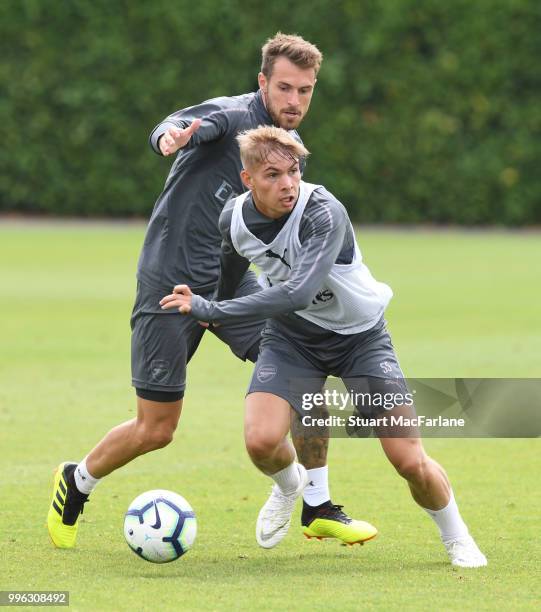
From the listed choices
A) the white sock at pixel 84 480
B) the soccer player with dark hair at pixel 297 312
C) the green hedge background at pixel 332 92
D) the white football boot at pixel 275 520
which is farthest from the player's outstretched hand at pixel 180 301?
the green hedge background at pixel 332 92

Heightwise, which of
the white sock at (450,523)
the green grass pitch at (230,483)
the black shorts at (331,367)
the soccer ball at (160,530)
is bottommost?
the green grass pitch at (230,483)

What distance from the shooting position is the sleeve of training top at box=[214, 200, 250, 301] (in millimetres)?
6764

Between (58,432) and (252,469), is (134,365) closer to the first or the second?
(252,469)

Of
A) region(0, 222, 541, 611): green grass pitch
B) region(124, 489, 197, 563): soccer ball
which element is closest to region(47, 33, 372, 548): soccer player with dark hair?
region(0, 222, 541, 611): green grass pitch

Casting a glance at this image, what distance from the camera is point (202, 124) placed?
7.08m

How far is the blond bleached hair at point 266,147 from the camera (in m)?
6.40

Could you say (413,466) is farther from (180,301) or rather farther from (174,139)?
(174,139)

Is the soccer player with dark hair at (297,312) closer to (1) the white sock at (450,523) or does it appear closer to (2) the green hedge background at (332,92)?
(1) the white sock at (450,523)

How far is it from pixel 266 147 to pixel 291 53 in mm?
914

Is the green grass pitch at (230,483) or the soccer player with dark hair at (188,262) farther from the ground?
the soccer player with dark hair at (188,262)

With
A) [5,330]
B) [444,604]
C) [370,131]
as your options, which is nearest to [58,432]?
[444,604]

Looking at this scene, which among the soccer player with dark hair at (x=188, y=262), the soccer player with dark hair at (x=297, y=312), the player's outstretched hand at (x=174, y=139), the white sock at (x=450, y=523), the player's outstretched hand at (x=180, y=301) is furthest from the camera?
the soccer player with dark hair at (x=188, y=262)

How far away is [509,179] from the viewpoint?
97.8 ft

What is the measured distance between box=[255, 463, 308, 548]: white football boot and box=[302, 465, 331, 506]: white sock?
23 centimetres
